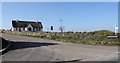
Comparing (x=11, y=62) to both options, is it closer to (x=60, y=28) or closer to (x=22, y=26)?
(x=60, y=28)

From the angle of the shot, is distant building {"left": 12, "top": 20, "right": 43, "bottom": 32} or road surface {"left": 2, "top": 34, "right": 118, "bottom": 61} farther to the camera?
distant building {"left": 12, "top": 20, "right": 43, "bottom": 32}

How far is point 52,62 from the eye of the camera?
16.7m

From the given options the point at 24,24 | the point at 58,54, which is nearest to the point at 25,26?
the point at 24,24

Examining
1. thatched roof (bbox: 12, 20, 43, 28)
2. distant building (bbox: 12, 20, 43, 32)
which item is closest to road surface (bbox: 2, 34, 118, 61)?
distant building (bbox: 12, 20, 43, 32)

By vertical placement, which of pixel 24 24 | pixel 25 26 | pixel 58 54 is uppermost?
pixel 24 24

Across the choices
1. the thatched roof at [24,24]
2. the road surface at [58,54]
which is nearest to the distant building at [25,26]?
the thatched roof at [24,24]

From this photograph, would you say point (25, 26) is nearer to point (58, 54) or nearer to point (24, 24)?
point (24, 24)

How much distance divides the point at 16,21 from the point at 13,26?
12.8 feet

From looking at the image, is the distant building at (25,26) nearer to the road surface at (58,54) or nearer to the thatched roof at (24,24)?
the thatched roof at (24,24)

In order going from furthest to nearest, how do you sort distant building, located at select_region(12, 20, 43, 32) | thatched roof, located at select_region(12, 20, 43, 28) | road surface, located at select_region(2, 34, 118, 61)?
thatched roof, located at select_region(12, 20, 43, 28), distant building, located at select_region(12, 20, 43, 32), road surface, located at select_region(2, 34, 118, 61)

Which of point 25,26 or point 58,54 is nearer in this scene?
point 58,54

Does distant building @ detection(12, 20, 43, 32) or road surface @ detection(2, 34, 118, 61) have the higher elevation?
distant building @ detection(12, 20, 43, 32)

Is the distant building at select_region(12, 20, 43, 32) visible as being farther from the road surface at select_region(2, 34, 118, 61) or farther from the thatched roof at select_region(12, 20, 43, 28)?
the road surface at select_region(2, 34, 118, 61)

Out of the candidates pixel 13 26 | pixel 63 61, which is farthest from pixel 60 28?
pixel 63 61
